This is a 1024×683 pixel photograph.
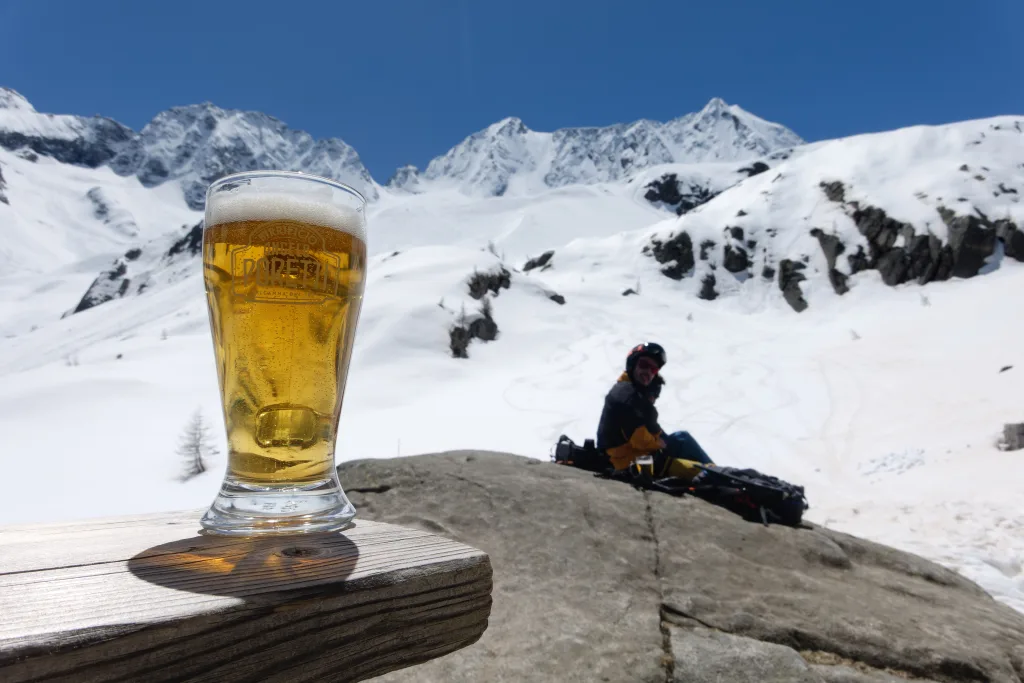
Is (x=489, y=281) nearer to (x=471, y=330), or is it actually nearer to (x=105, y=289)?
(x=471, y=330)

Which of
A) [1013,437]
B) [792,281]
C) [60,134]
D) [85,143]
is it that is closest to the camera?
[1013,437]

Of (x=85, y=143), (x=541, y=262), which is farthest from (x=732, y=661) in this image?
(x=85, y=143)

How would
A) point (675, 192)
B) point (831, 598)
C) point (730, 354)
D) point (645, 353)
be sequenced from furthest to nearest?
point (675, 192), point (730, 354), point (645, 353), point (831, 598)

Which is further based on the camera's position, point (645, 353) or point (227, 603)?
point (645, 353)

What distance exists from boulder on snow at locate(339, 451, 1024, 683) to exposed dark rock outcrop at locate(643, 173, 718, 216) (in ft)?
227

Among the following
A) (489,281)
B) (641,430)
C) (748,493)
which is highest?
(489,281)

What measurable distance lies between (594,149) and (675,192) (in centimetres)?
7670

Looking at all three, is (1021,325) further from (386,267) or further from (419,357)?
(386,267)

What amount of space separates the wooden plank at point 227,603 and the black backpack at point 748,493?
324 cm

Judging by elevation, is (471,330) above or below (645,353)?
above

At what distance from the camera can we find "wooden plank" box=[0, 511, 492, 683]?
498mm

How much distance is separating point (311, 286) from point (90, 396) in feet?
41.7

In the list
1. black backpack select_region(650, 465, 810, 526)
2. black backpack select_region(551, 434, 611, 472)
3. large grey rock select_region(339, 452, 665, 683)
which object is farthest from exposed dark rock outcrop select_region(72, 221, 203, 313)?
black backpack select_region(650, 465, 810, 526)

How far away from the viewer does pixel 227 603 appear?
1.87 ft
